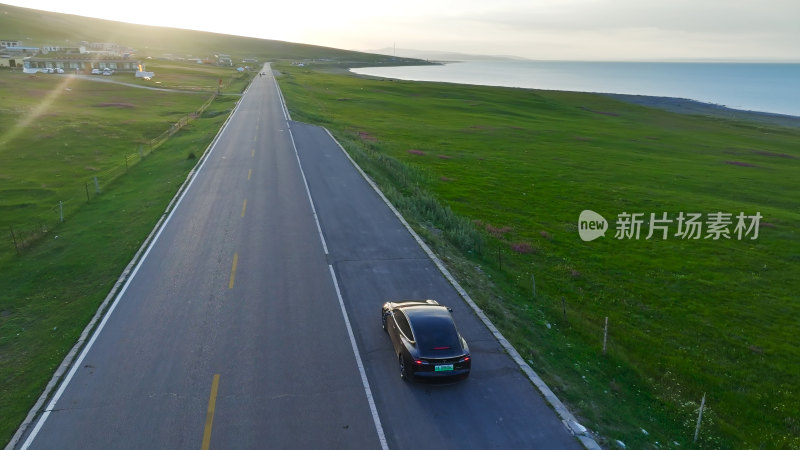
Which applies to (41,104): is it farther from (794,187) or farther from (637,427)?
(794,187)

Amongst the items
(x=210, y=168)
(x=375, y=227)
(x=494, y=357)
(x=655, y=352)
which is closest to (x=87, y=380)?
(x=494, y=357)

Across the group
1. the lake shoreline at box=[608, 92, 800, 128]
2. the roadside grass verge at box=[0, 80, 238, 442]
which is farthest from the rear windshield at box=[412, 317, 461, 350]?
the lake shoreline at box=[608, 92, 800, 128]

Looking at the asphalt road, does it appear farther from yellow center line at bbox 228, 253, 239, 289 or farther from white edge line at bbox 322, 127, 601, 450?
white edge line at bbox 322, 127, 601, 450

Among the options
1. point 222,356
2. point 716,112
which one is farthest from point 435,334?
point 716,112
